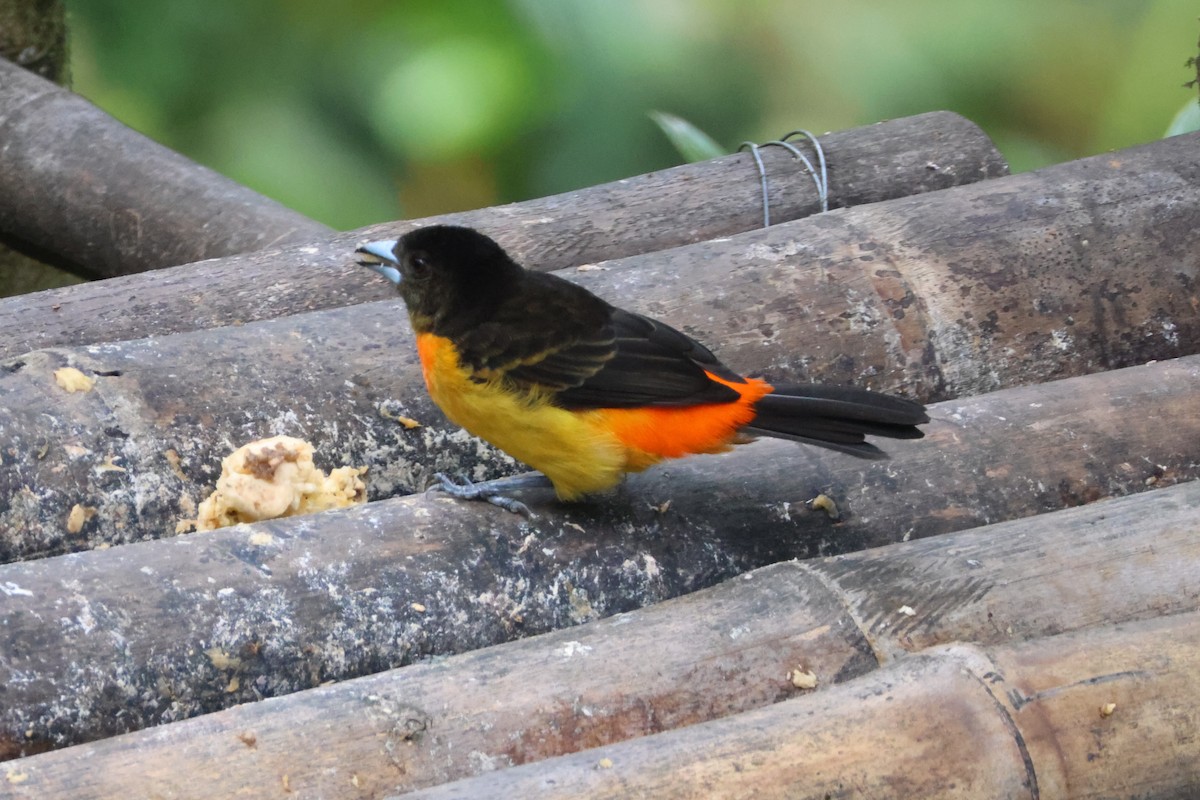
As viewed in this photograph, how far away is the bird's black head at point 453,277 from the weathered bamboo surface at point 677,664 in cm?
72

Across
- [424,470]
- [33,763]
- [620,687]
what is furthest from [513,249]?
[33,763]

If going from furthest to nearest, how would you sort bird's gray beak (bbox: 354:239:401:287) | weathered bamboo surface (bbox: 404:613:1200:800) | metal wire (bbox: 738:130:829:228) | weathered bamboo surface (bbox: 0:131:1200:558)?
metal wire (bbox: 738:130:829:228), bird's gray beak (bbox: 354:239:401:287), weathered bamboo surface (bbox: 0:131:1200:558), weathered bamboo surface (bbox: 404:613:1200:800)

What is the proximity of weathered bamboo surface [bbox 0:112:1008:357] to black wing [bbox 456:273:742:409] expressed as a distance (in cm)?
120

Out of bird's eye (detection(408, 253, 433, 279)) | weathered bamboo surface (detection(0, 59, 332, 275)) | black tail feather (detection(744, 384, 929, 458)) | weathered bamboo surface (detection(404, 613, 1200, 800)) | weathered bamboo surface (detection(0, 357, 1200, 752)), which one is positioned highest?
bird's eye (detection(408, 253, 433, 279))

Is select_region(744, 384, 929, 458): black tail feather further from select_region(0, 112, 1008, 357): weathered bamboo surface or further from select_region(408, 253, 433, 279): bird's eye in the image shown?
select_region(0, 112, 1008, 357): weathered bamboo surface

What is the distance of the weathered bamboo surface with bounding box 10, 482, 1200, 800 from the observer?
5.36 ft

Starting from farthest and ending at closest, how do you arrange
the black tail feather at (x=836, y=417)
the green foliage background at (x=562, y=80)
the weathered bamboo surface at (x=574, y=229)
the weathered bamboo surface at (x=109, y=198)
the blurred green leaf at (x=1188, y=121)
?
the green foliage background at (x=562, y=80), the blurred green leaf at (x=1188, y=121), the weathered bamboo surface at (x=109, y=198), the weathered bamboo surface at (x=574, y=229), the black tail feather at (x=836, y=417)

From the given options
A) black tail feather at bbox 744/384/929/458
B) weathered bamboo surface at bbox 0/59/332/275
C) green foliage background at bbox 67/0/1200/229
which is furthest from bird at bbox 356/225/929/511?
green foliage background at bbox 67/0/1200/229

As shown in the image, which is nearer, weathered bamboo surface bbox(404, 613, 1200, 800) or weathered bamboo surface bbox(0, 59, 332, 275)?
weathered bamboo surface bbox(404, 613, 1200, 800)

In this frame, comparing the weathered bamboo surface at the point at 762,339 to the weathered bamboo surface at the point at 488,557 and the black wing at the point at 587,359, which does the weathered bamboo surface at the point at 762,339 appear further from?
the black wing at the point at 587,359

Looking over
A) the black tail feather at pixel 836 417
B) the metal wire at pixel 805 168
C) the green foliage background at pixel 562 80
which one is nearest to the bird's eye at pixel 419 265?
the black tail feather at pixel 836 417

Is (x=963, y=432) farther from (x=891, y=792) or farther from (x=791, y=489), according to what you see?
(x=891, y=792)

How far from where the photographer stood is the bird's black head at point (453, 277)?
7.99 feet

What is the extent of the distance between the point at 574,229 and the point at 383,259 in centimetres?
122
